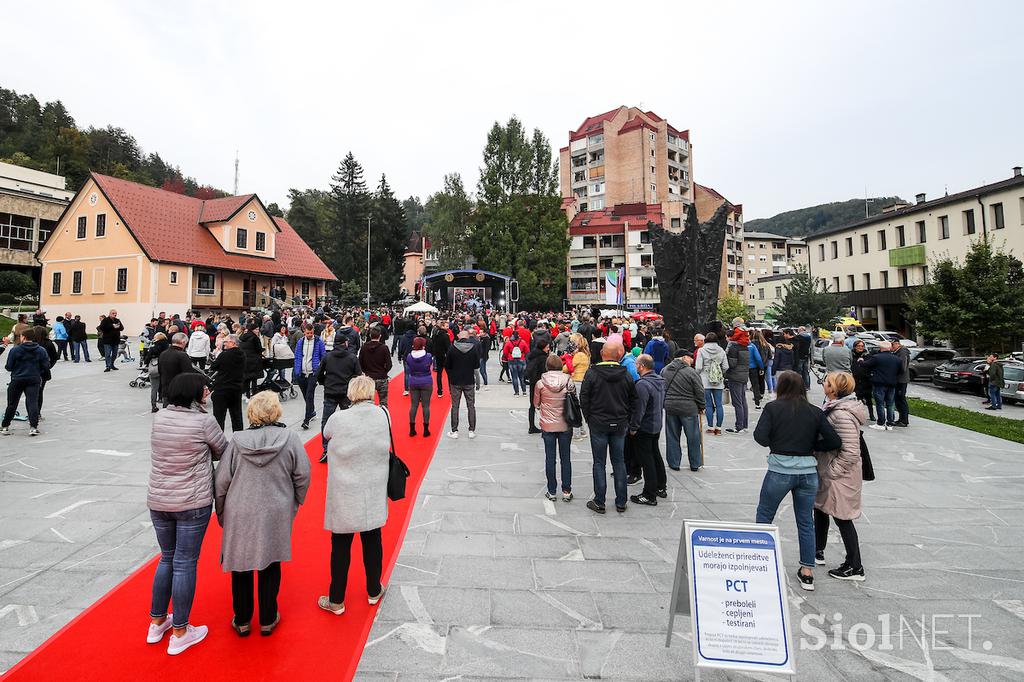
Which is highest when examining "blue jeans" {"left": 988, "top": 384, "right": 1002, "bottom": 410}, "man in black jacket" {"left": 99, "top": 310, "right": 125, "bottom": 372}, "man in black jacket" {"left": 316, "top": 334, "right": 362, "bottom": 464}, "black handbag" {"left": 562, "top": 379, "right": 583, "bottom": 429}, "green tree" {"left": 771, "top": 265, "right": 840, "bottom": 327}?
"green tree" {"left": 771, "top": 265, "right": 840, "bottom": 327}

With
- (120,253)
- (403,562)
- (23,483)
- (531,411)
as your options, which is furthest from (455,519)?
(120,253)

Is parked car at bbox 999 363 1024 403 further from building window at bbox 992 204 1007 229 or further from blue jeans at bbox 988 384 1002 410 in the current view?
building window at bbox 992 204 1007 229

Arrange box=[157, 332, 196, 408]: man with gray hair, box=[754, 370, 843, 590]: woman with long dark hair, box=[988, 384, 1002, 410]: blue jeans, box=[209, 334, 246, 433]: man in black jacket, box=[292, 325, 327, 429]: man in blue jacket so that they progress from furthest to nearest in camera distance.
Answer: box=[988, 384, 1002, 410]: blue jeans → box=[292, 325, 327, 429]: man in blue jacket → box=[209, 334, 246, 433]: man in black jacket → box=[157, 332, 196, 408]: man with gray hair → box=[754, 370, 843, 590]: woman with long dark hair

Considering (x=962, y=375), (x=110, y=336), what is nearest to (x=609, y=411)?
(x=110, y=336)

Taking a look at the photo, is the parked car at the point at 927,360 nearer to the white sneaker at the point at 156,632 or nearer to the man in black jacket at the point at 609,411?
the man in black jacket at the point at 609,411

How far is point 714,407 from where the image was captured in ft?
31.8

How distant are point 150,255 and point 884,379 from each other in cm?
3405

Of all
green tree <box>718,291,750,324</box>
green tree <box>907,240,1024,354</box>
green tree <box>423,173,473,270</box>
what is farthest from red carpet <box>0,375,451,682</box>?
green tree <box>423,173,473,270</box>

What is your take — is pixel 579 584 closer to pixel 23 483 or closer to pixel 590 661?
pixel 590 661

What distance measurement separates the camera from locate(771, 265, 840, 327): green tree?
2959 centimetres

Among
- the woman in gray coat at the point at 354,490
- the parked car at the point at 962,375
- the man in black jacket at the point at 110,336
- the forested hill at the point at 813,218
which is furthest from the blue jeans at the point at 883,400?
the forested hill at the point at 813,218

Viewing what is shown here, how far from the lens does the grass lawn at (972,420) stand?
411 inches

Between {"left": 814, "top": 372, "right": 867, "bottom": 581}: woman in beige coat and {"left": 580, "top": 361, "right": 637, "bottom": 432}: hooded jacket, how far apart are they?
193 centimetres

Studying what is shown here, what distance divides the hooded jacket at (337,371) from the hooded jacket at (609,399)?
3959mm
